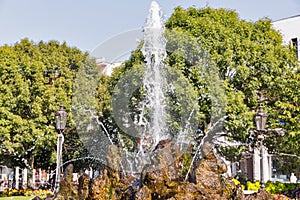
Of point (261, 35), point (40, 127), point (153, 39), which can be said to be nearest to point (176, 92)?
point (153, 39)

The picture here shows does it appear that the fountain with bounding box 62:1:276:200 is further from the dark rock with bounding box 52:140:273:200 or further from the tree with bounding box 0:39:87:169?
the tree with bounding box 0:39:87:169

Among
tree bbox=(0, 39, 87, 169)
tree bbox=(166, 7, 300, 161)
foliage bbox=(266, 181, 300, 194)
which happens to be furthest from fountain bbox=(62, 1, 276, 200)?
foliage bbox=(266, 181, 300, 194)

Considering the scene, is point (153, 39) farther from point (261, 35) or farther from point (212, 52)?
point (261, 35)

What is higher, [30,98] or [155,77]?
[155,77]

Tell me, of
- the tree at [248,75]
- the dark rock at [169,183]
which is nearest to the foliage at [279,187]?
the tree at [248,75]

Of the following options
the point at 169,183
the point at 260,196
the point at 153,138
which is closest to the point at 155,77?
the point at 153,138

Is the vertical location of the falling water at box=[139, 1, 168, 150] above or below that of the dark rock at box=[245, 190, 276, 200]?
above

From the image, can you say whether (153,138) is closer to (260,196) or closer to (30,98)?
(30,98)

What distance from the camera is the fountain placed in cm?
908

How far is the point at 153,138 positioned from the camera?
20.0 metres

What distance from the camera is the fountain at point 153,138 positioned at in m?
9.08

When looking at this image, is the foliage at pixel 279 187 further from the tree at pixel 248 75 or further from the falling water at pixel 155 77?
the falling water at pixel 155 77

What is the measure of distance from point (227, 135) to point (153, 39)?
5.74 meters

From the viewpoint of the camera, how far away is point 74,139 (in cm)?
2753
